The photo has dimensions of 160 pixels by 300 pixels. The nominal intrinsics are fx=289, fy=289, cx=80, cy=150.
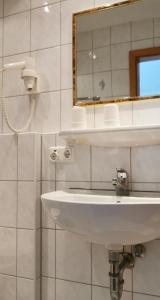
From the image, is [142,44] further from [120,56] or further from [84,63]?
[84,63]

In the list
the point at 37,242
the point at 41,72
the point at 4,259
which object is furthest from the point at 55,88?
the point at 4,259

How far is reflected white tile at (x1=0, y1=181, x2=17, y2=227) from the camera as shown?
145 cm

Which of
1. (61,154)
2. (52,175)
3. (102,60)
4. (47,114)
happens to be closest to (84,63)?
(102,60)

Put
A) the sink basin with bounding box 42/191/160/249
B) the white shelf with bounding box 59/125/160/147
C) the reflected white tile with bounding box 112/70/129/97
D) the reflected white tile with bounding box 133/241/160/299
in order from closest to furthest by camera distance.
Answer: the sink basin with bounding box 42/191/160/249 < the white shelf with bounding box 59/125/160/147 < the reflected white tile with bounding box 133/241/160/299 < the reflected white tile with bounding box 112/70/129/97

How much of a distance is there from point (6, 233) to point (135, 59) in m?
1.05

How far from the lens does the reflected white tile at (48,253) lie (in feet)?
4.64

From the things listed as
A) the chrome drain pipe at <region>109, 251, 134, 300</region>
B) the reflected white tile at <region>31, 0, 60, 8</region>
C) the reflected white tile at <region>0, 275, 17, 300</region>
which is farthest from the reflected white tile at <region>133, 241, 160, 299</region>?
the reflected white tile at <region>31, 0, 60, 8</region>

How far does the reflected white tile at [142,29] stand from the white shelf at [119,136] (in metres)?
0.48

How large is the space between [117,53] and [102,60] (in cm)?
8

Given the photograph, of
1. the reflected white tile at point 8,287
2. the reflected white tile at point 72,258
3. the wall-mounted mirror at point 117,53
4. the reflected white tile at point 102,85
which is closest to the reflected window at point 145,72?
the wall-mounted mirror at point 117,53

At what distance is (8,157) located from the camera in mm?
1483

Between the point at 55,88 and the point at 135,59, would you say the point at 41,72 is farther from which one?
the point at 135,59

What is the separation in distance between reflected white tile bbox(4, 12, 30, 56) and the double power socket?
1.97 feet

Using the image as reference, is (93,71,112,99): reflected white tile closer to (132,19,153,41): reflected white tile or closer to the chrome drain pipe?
(132,19,153,41): reflected white tile
